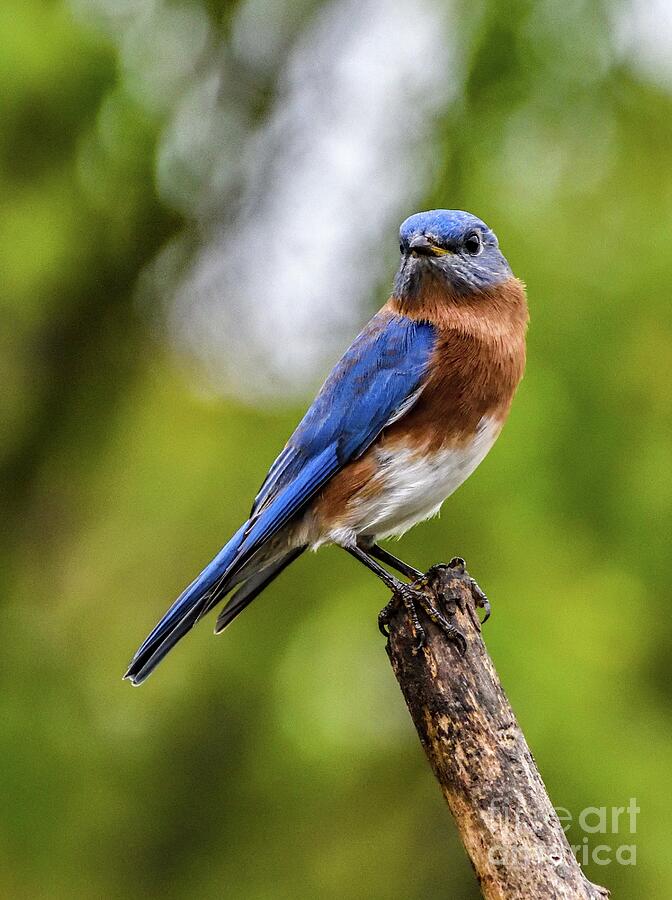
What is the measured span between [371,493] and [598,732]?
1494 mm

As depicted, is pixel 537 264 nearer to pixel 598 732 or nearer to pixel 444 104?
pixel 444 104

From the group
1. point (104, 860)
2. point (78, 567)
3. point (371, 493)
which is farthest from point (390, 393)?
point (104, 860)

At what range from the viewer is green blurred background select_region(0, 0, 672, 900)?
5.70 meters

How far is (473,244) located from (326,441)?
1016 millimetres

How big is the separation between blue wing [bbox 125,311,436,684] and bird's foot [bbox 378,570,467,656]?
0.76 m

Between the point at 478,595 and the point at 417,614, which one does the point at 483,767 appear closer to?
the point at 417,614

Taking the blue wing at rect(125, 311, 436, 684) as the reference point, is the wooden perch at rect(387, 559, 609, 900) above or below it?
below

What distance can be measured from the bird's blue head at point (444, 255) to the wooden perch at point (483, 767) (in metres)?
1.53

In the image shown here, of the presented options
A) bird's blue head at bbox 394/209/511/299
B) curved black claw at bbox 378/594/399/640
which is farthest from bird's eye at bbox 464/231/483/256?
curved black claw at bbox 378/594/399/640

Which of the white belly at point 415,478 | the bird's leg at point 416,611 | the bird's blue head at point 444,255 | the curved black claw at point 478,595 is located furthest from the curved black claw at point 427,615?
the bird's blue head at point 444,255

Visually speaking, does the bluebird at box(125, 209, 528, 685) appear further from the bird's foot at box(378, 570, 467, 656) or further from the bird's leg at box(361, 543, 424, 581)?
the bird's foot at box(378, 570, 467, 656)

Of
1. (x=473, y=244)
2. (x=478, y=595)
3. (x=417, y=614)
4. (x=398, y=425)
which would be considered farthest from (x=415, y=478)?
(x=473, y=244)

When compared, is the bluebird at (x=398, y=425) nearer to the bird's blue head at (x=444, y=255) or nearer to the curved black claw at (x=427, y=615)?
the bird's blue head at (x=444, y=255)

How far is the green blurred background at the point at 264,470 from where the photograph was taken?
5699 millimetres
